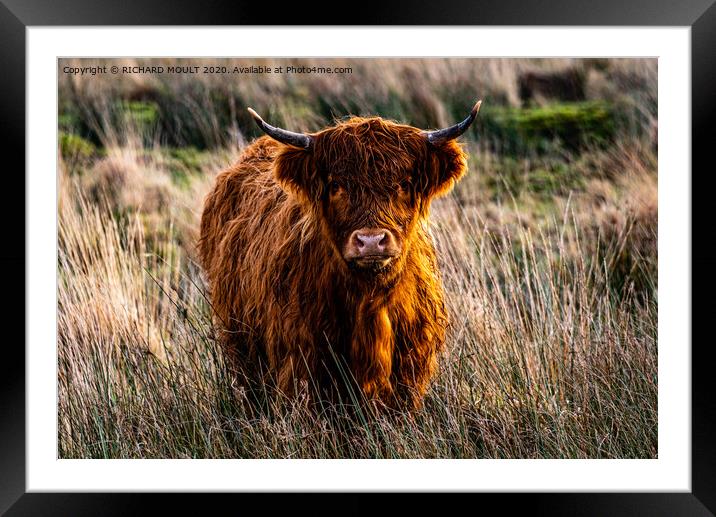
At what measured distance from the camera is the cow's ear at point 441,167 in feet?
15.2

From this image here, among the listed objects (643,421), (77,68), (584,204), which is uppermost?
(77,68)

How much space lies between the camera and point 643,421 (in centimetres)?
474

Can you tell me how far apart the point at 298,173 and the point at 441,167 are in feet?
2.23

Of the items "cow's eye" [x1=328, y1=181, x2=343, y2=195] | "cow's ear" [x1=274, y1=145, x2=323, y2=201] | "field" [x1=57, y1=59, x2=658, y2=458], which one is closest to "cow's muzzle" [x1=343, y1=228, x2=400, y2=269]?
"cow's eye" [x1=328, y1=181, x2=343, y2=195]

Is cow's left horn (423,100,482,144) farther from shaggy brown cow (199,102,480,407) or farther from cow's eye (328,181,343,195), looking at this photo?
cow's eye (328,181,343,195)

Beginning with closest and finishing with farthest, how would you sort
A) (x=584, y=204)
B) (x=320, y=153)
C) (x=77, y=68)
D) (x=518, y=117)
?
(x=320, y=153), (x=77, y=68), (x=584, y=204), (x=518, y=117)

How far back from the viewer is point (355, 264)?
4.41 meters

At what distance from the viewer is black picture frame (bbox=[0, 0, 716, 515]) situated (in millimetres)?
4293
